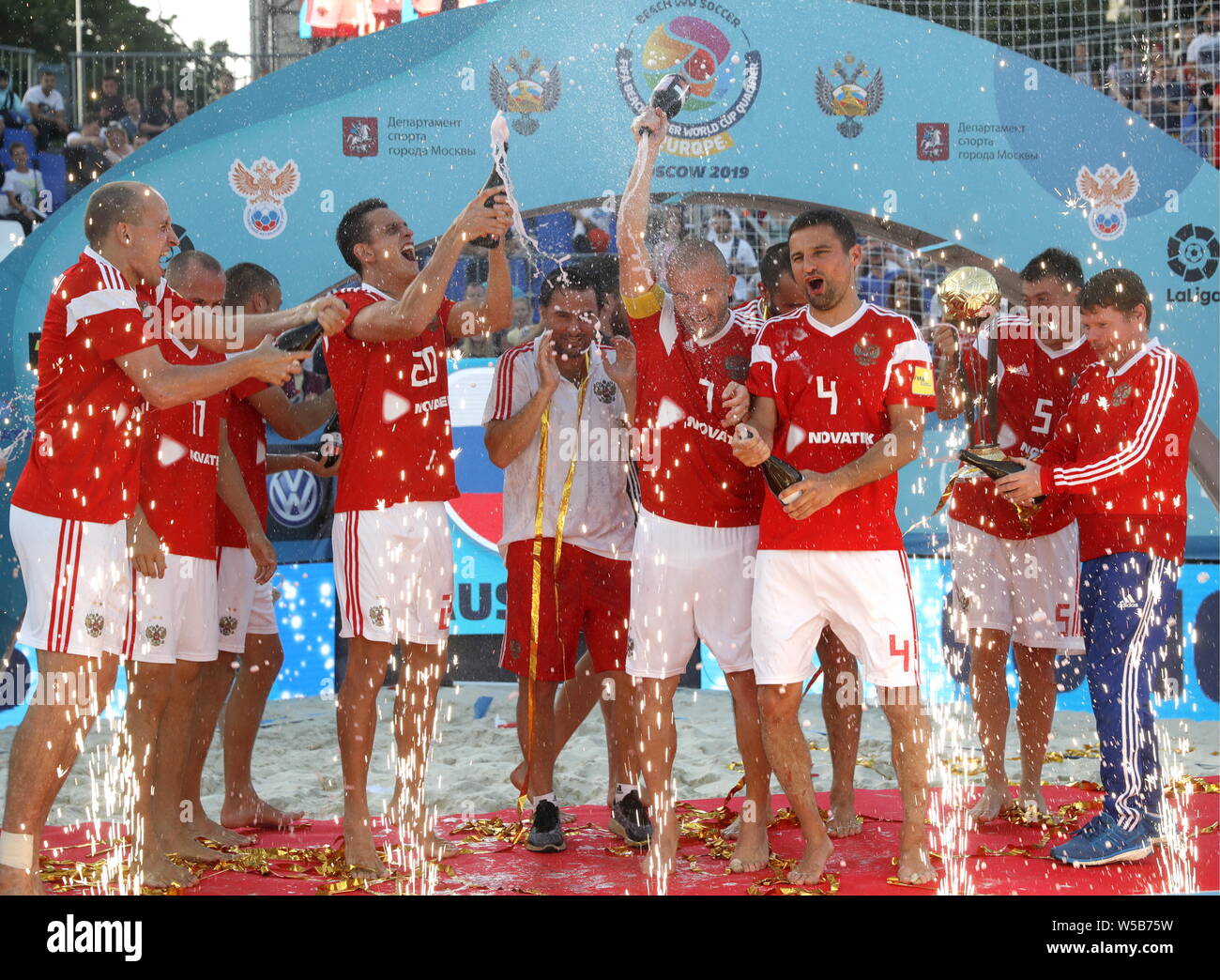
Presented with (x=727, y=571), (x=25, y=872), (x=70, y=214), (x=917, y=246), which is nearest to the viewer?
(x=25, y=872)

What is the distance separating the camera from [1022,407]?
469cm

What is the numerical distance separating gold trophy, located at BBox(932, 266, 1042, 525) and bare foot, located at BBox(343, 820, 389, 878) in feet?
7.54

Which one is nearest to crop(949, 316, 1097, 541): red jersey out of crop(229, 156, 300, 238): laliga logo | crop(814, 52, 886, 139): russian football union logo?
crop(814, 52, 886, 139): russian football union logo

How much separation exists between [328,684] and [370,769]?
44.6 inches

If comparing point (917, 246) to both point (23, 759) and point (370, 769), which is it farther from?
point (23, 759)

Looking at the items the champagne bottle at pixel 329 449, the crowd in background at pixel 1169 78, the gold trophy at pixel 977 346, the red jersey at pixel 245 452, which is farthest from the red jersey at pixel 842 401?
the crowd in background at pixel 1169 78

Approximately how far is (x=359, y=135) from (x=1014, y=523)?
348 centimetres

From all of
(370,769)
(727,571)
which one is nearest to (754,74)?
(727,571)

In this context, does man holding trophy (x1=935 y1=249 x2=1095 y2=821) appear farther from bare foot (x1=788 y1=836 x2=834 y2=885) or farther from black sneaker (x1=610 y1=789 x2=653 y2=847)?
black sneaker (x1=610 y1=789 x2=653 y2=847)

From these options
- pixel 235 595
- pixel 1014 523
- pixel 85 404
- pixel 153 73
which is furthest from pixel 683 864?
pixel 153 73

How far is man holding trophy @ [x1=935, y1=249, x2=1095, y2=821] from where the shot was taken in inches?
180

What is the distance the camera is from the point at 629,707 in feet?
14.5

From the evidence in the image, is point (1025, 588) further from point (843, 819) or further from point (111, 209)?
point (111, 209)

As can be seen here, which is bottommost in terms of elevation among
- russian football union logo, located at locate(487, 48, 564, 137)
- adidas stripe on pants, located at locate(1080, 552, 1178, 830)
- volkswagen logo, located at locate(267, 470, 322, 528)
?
adidas stripe on pants, located at locate(1080, 552, 1178, 830)
